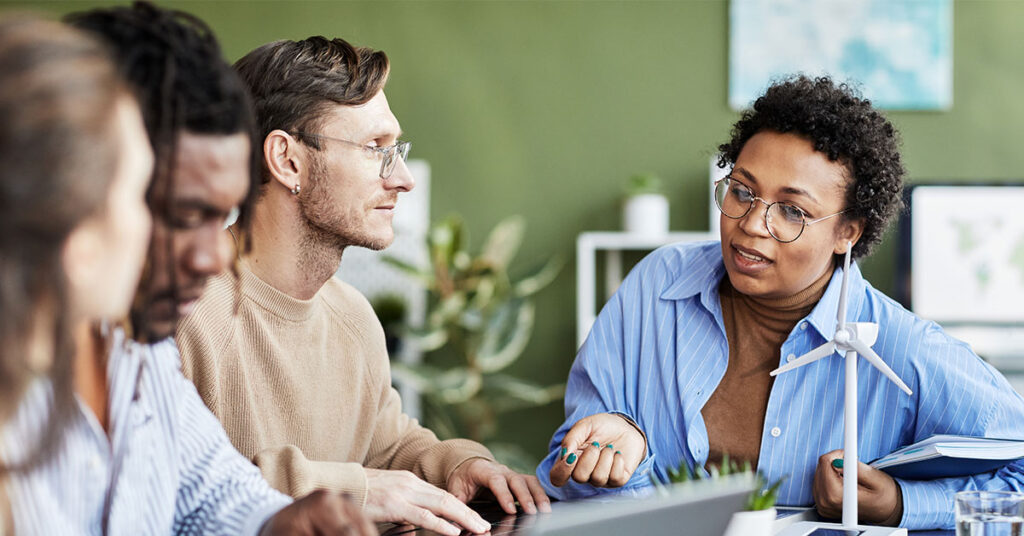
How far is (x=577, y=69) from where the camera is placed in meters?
4.52

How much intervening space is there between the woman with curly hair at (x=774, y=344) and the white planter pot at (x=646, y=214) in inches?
89.7

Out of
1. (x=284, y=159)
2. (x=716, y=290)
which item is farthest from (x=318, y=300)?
(x=716, y=290)

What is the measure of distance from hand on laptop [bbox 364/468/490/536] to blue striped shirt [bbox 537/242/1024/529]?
0.28 m

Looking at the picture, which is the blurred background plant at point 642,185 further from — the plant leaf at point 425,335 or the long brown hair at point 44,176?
the long brown hair at point 44,176

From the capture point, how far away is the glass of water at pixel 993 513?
115 centimetres

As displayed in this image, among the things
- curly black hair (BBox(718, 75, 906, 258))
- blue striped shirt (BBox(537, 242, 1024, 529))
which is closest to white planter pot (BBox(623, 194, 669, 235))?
blue striped shirt (BBox(537, 242, 1024, 529))

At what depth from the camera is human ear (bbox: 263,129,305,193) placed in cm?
178

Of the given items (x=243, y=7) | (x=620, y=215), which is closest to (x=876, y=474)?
(x=620, y=215)

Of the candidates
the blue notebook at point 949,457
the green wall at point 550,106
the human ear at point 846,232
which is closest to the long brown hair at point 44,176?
the blue notebook at point 949,457

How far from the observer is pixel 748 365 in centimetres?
179

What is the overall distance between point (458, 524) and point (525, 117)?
3332 millimetres

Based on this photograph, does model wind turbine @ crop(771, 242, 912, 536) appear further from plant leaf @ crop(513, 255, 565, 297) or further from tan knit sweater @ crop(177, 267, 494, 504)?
plant leaf @ crop(513, 255, 565, 297)

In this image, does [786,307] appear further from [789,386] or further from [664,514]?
[664,514]

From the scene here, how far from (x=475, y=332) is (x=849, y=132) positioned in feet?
8.80
